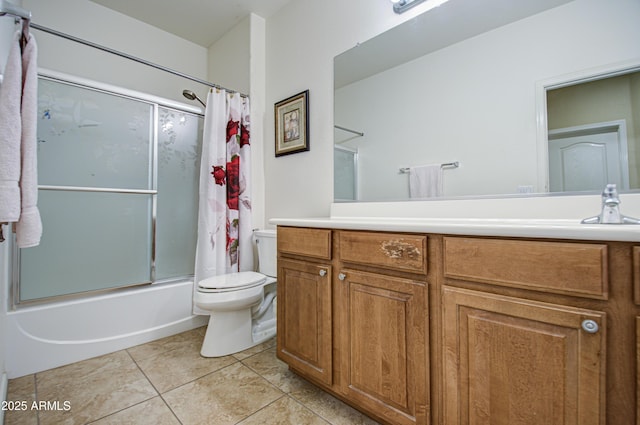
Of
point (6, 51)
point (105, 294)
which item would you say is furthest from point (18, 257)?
point (6, 51)

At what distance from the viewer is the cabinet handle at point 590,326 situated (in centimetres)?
65

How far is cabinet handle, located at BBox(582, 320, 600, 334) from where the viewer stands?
2.15ft

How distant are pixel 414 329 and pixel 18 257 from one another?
2.15m

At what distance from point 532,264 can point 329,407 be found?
107cm

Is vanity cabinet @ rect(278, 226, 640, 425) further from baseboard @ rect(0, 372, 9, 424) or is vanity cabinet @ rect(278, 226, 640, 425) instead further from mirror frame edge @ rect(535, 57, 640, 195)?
baseboard @ rect(0, 372, 9, 424)

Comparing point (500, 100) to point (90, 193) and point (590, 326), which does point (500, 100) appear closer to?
point (590, 326)

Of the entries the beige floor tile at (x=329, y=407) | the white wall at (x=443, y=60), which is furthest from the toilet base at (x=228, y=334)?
the white wall at (x=443, y=60)

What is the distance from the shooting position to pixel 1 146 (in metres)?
0.89

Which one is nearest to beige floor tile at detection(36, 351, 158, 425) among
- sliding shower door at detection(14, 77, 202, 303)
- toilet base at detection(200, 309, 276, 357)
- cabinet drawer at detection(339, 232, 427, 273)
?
toilet base at detection(200, 309, 276, 357)

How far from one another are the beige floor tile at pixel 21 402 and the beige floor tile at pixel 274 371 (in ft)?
3.09

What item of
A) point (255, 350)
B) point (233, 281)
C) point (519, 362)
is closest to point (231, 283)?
point (233, 281)

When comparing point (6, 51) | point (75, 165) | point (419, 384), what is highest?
point (6, 51)

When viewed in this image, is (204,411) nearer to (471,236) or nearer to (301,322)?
(301,322)

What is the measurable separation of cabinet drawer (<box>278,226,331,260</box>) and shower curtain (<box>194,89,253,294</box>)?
0.79 meters
